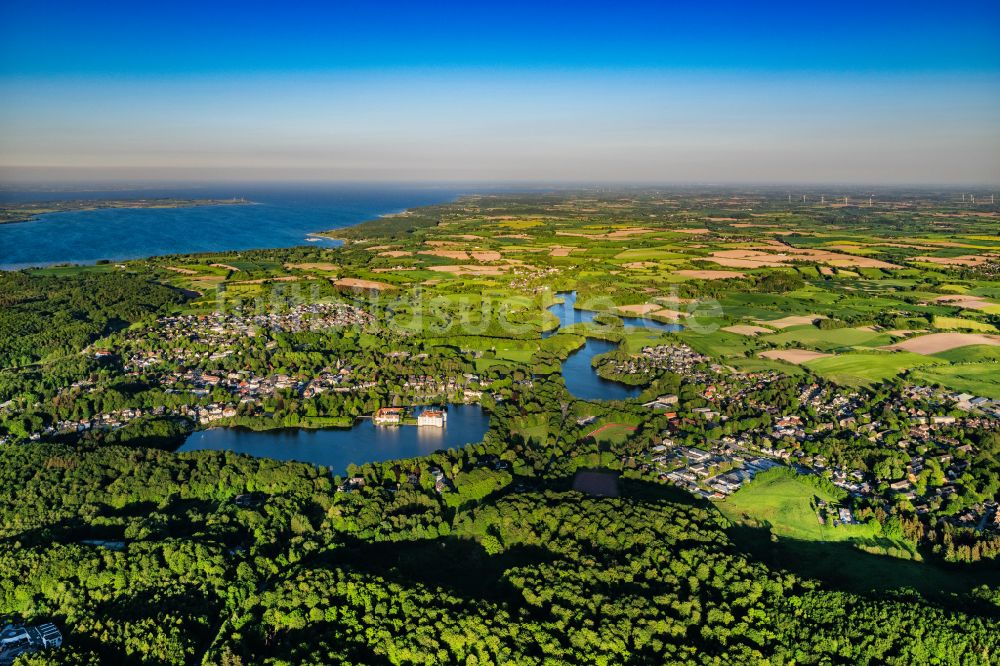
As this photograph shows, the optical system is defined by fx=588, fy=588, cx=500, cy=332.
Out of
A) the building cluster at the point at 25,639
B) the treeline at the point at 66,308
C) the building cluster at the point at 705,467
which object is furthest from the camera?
the treeline at the point at 66,308

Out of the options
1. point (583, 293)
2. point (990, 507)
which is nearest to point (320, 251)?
point (583, 293)

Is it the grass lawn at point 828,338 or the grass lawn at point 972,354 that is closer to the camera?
the grass lawn at point 972,354

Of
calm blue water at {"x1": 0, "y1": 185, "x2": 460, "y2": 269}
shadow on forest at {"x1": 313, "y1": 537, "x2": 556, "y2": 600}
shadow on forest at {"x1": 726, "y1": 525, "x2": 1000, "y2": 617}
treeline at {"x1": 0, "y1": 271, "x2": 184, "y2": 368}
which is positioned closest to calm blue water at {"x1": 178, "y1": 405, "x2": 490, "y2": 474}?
shadow on forest at {"x1": 313, "y1": 537, "x2": 556, "y2": 600}

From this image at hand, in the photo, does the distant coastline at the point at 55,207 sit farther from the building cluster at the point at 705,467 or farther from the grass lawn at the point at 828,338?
the grass lawn at the point at 828,338

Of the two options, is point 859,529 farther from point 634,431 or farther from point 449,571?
point 449,571

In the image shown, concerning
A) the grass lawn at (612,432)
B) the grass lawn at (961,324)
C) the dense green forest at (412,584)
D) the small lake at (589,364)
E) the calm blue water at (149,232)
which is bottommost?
the dense green forest at (412,584)

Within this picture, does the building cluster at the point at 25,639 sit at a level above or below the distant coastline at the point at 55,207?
below

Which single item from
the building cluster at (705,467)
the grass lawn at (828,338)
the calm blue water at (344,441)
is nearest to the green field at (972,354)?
the grass lawn at (828,338)
